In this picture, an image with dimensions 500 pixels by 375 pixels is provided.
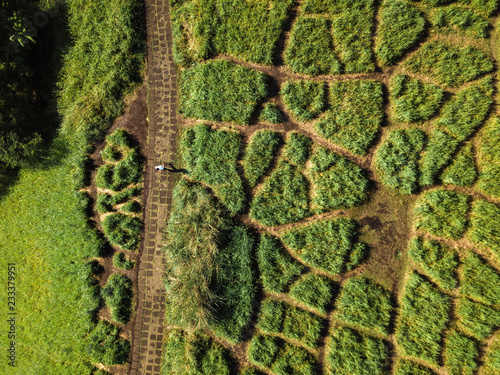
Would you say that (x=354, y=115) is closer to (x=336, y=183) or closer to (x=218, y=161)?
(x=336, y=183)

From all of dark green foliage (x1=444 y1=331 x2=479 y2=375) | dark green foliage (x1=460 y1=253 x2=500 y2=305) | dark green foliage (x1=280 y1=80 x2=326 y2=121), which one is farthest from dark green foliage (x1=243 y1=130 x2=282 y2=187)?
dark green foliage (x1=444 y1=331 x2=479 y2=375)

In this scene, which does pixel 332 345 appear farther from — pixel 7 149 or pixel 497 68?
pixel 7 149

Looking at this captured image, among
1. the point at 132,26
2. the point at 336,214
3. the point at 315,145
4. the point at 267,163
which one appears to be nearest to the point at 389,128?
the point at 315,145

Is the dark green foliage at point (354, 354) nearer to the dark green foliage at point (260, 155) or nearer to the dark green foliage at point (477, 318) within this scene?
the dark green foliage at point (477, 318)

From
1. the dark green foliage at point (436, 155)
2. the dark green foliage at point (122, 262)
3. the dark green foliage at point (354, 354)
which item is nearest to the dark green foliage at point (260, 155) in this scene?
the dark green foliage at point (436, 155)

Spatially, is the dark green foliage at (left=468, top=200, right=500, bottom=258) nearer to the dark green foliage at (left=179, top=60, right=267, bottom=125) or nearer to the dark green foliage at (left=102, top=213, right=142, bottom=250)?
the dark green foliage at (left=179, top=60, right=267, bottom=125)

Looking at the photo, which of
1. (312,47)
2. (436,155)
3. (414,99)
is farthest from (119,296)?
(414,99)
